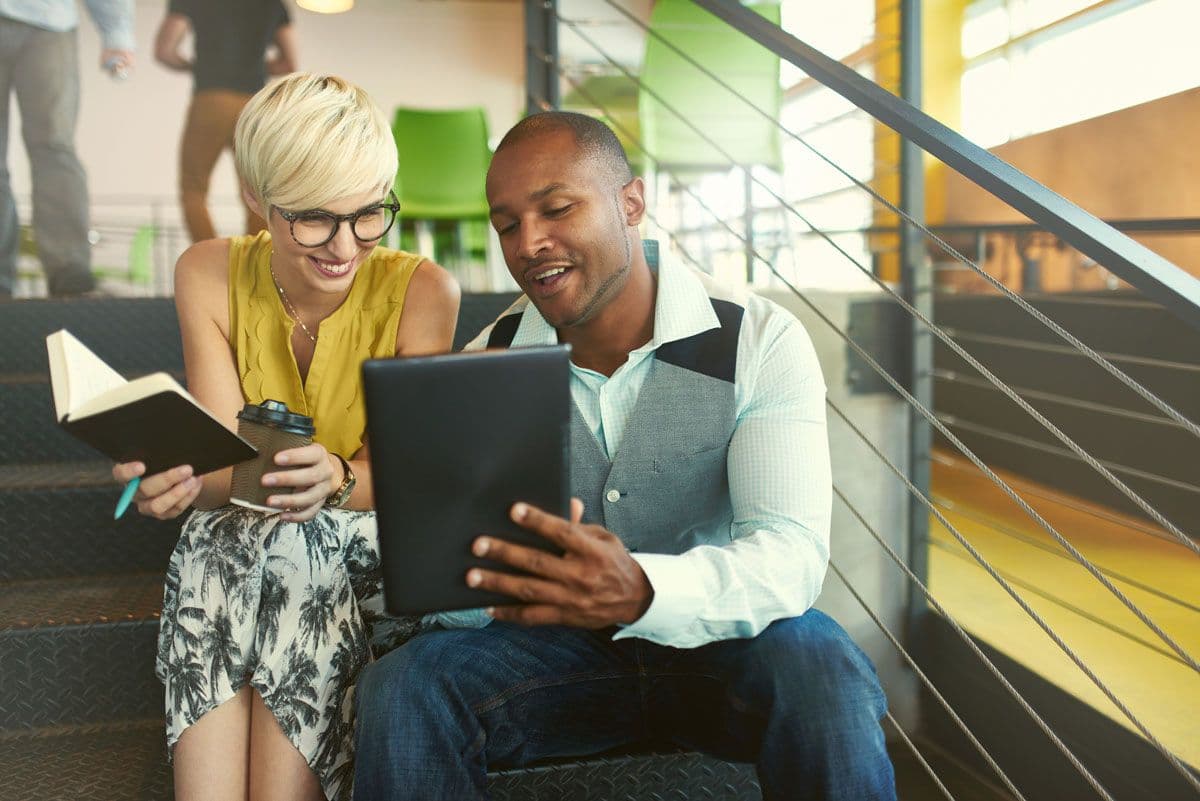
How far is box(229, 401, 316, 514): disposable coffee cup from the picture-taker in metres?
1.14

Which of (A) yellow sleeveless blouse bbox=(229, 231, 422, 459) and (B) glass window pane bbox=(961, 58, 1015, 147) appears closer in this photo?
(A) yellow sleeveless blouse bbox=(229, 231, 422, 459)

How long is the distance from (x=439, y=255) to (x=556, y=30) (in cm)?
237

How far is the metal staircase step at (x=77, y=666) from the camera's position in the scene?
59.3 inches

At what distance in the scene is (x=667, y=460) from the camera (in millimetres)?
1269

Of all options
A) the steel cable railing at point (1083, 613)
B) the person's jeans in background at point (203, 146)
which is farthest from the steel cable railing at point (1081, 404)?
the person's jeans in background at point (203, 146)

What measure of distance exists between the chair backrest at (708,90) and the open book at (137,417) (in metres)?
2.47

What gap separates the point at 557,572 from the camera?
3.12 ft

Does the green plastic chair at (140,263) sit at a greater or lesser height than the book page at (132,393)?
greater

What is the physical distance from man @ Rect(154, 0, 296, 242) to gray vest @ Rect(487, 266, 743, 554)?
2.25 metres

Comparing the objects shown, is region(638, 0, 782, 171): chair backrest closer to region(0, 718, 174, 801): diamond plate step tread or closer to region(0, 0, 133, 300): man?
region(0, 0, 133, 300): man

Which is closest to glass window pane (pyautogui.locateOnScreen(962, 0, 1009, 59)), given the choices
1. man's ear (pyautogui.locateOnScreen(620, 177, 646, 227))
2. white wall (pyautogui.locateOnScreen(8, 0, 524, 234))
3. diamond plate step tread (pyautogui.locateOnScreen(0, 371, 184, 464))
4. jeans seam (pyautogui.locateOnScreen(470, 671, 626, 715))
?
white wall (pyautogui.locateOnScreen(8, 0, 524, 234))

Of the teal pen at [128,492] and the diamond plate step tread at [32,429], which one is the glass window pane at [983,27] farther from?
the teal pen at [128,492]

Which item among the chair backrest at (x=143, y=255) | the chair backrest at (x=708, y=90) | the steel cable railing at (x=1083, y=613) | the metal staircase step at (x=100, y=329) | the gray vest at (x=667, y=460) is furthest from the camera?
the chair backrest at (x=143, y=255)

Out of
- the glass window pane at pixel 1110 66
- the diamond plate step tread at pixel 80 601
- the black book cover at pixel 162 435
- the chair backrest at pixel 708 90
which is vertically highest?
the glass window pane at pixel 1110 66
